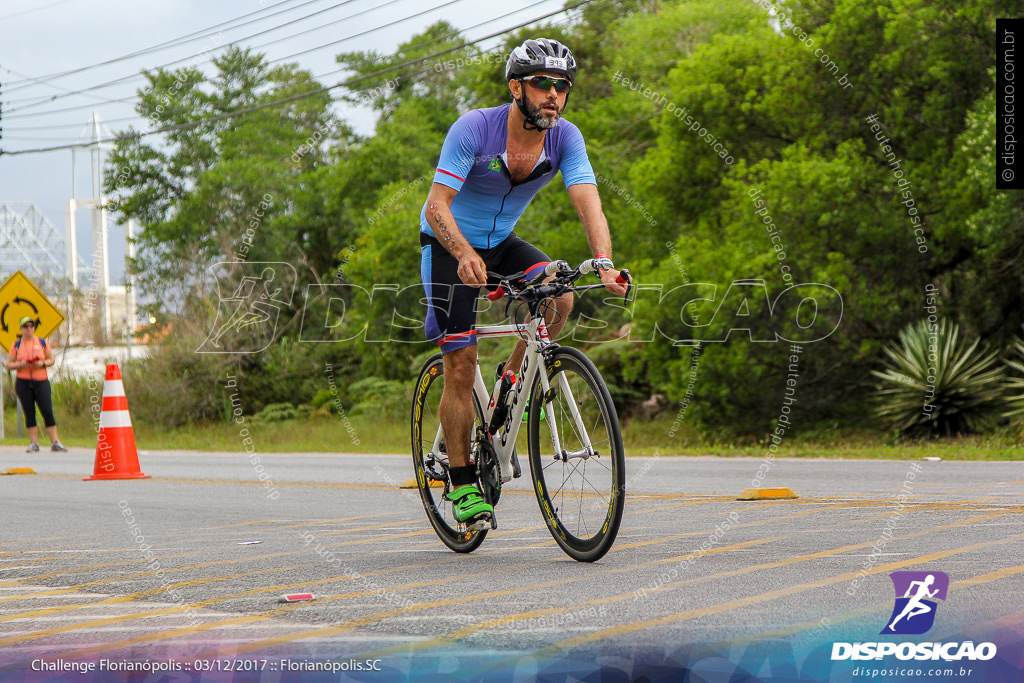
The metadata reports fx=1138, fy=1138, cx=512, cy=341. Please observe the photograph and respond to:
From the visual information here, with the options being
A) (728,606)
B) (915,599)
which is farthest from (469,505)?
(915,599)

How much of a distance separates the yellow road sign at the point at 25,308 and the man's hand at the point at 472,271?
19712mm

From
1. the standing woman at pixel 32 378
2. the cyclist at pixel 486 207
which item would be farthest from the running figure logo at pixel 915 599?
the standing woman at pixel 32 378

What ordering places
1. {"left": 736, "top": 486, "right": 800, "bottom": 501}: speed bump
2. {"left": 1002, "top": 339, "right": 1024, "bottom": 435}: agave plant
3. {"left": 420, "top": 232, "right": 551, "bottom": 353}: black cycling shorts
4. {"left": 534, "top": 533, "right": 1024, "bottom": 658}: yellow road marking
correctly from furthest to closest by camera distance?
1. {"left": 1002, "top": 339, "right": 1024, "bottom": 435}: agave plant
2. {"left": 736, "top": 486, "right": 800, "bottom": 501}: speed bump
3. {"left": 420, "top": 232, "right": 551, "bottom": 353}: black cycling shorts
4. {"left": 534, "top": 533, "right": 1024, "bottom": 658}: yellow road marking

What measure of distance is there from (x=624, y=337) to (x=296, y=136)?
23.0 meters

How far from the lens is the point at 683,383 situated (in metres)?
17.6

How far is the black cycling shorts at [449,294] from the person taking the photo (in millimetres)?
5430

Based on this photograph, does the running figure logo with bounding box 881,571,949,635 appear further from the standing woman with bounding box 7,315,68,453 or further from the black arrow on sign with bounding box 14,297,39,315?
the black arrow on sign with bounding box 14,297,39,315

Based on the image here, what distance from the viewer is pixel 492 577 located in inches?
194

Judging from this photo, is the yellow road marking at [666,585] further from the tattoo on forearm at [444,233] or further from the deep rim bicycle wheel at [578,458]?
the tattoo on forearm at [444,233]

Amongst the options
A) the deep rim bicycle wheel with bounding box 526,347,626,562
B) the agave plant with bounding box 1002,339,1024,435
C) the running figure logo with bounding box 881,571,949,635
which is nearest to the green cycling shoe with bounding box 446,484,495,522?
the deep rim bicycle wheel with bounding box 526,347,626,562

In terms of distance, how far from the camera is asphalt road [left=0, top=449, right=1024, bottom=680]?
364 cm

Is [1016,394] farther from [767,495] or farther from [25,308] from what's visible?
[25,308]

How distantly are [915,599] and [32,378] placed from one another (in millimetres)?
17099

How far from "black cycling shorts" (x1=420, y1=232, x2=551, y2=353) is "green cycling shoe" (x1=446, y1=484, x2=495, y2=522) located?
0.69m
